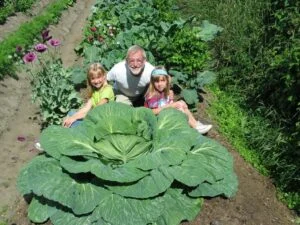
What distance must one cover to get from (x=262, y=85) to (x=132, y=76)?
2.04 meters

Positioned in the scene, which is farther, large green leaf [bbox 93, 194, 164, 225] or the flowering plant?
the flowering plant

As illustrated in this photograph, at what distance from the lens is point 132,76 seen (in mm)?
5766

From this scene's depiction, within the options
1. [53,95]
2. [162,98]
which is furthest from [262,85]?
[53,95]

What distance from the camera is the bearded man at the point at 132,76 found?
539 cm

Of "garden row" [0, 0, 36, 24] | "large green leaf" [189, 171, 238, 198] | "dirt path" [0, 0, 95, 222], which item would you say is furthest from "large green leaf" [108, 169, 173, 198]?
"garden row" [0, 0, 36, 24]

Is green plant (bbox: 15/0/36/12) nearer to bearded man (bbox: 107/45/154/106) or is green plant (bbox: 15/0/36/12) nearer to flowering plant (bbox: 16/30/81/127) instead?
flowering plant (bbox: 16/30/81/127)

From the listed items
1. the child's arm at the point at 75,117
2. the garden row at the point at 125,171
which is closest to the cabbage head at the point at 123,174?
the garden row at the point at 125,171

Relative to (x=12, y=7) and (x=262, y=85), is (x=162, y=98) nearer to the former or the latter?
(x=262, y=85)

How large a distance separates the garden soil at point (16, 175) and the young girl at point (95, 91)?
85 cm

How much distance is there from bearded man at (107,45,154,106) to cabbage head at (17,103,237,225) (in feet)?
2.75

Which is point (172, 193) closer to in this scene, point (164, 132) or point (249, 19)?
point (164, 132)

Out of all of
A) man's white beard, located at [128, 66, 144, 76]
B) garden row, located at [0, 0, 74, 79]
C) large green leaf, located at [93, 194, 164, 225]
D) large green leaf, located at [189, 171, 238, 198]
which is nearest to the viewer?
large green leaf, located at [93, 194, 164, 225]

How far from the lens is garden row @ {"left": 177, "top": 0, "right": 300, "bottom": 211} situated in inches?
222

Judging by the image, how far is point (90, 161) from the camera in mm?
4301
